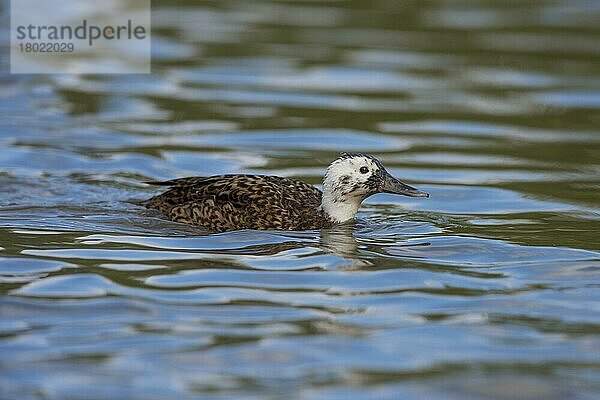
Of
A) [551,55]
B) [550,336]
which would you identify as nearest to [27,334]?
[550,336]

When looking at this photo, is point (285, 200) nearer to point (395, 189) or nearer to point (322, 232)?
point (322, 232)

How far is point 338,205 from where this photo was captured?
42.4ft

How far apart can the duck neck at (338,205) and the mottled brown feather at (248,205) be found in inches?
2.3

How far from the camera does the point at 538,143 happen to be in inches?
663

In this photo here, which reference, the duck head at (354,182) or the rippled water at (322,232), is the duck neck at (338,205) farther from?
the rippled water at (322,232)

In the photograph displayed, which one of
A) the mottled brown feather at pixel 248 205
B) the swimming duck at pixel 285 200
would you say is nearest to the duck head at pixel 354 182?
the swimming duck at pixel 285 200

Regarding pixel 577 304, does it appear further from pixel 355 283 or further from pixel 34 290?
pixel 34 290

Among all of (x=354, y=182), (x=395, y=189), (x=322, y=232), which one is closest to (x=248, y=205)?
(x=322, y=232)

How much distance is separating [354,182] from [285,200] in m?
0.63

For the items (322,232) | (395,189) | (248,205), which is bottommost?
(322,232)

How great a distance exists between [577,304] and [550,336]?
34.6 inches

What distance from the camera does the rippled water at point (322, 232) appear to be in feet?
29.6

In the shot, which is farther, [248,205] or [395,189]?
[395,189]

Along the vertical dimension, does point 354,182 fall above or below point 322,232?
above
